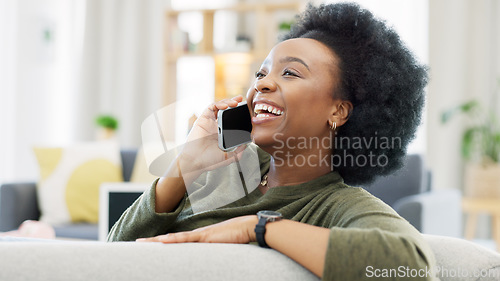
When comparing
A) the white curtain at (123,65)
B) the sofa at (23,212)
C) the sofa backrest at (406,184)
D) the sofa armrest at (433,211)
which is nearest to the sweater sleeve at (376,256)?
the sofa armrest at (433,211)

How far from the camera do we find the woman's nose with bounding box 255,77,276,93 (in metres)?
1.04

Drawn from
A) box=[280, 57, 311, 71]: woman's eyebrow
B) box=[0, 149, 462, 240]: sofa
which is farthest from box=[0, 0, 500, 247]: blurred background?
box=[280, 57, 311, 71]: woman's eyebrow

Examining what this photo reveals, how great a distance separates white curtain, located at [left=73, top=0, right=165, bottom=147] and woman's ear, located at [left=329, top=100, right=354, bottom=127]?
4.05m

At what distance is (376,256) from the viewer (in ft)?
2.21

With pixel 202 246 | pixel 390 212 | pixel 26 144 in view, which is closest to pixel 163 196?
pixel 202 246

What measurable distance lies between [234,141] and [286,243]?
425mm

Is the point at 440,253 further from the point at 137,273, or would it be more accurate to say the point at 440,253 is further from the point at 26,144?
the point at 26,144

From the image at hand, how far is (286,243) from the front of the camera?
2.39 feet

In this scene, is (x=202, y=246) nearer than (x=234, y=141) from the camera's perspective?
Yes

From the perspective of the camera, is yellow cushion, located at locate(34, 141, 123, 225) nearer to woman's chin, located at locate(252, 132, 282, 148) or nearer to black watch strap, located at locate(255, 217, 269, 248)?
woman's chin, located at locate(252, 132, 282, 148)

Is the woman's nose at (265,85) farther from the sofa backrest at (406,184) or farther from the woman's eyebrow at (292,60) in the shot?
the sofa backrest at (406,184)

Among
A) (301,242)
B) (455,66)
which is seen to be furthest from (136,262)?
(455,66)

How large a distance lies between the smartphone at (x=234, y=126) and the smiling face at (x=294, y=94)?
0.04m

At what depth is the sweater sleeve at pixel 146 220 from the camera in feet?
3.34
